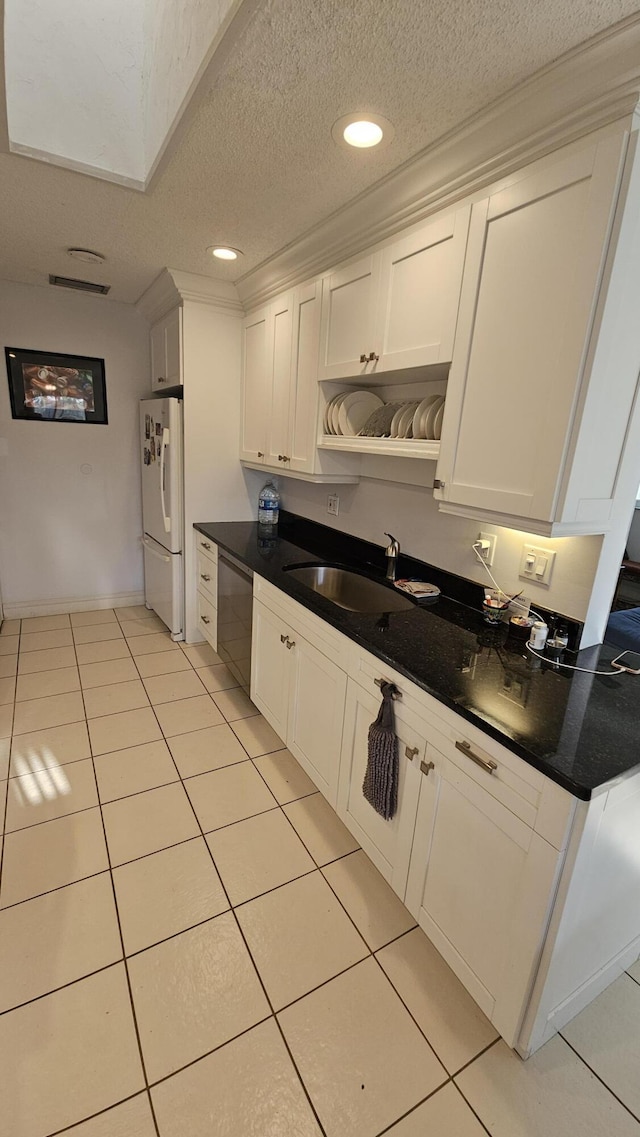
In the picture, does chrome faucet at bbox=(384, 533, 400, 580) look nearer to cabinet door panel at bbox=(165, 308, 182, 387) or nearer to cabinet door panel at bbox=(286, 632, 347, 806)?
cabinet door panel at bbox=(286, 632, 347, 806)

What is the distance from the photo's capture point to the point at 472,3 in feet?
3.24

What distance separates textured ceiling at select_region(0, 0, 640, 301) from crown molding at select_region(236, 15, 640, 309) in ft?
0.10

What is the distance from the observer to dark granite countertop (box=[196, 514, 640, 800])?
1044 mm

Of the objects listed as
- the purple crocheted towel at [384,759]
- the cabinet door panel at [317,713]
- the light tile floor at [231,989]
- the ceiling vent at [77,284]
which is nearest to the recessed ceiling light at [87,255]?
the ceiling vent at [77,284]

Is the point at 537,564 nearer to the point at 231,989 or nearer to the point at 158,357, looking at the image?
the point at 231,989

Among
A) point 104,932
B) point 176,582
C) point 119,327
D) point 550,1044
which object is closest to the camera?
point 550,1044

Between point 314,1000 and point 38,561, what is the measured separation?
3.38 meters

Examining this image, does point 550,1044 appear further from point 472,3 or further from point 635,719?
point 472,3

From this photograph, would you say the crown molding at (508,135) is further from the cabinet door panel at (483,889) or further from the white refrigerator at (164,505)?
the cabinet door panel at (483,889)

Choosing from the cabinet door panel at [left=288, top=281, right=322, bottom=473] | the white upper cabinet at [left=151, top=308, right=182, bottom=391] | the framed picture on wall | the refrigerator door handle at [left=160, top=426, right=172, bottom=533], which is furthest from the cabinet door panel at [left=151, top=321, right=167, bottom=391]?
the cabinet door panel at [left=288, top=281, right=322, bottom=473]

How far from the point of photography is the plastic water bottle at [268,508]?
322 centimetres

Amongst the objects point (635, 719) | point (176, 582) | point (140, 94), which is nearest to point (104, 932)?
point (635, 719)

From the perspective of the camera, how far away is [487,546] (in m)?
1.83

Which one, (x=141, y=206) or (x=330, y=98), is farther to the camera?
(x=141, y=206)
